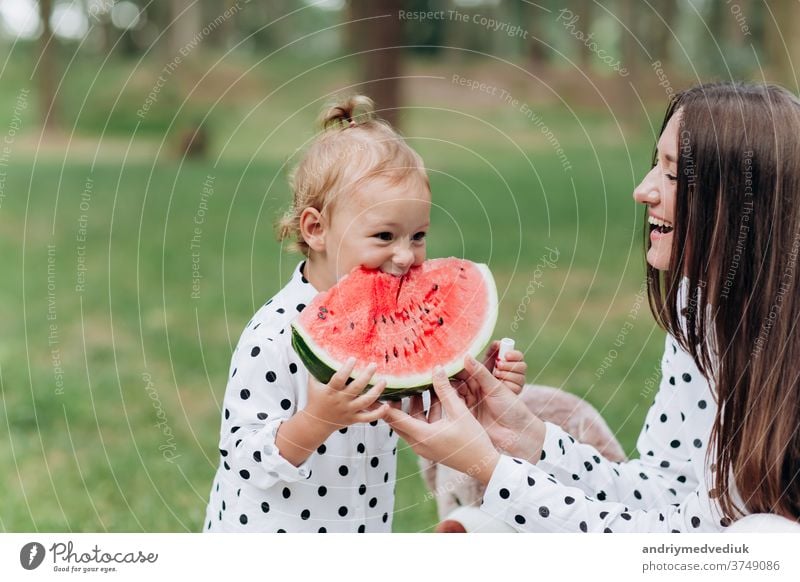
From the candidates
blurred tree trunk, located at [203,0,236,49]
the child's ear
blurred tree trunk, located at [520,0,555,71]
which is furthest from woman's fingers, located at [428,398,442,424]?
blurred tree trunk, located at [203,0,236,49]

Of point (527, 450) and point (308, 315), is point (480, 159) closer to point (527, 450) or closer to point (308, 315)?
point (527, 450)

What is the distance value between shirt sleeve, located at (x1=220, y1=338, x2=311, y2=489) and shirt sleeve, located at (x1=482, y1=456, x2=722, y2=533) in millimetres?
375

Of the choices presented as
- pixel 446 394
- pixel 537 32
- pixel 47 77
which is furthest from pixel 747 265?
pixel 47 77

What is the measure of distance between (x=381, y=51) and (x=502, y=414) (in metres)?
1.41

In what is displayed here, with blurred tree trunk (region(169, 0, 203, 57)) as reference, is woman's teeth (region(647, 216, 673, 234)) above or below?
below

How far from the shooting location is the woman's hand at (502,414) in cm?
173

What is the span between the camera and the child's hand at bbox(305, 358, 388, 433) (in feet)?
4.95

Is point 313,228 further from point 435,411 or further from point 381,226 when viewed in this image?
point 435,411

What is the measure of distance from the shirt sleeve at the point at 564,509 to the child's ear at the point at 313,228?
20.5 inches

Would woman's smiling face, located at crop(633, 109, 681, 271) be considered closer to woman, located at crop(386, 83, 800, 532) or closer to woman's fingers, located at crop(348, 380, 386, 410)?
woman, located at crop(386, 83, 800, 532)

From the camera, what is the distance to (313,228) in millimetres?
1663

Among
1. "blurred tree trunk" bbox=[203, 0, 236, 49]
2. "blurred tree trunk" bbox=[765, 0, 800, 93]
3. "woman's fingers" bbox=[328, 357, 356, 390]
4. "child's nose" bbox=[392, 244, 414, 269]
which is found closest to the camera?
"woman's fingers" bbox=[328, 357, 356, 390]
